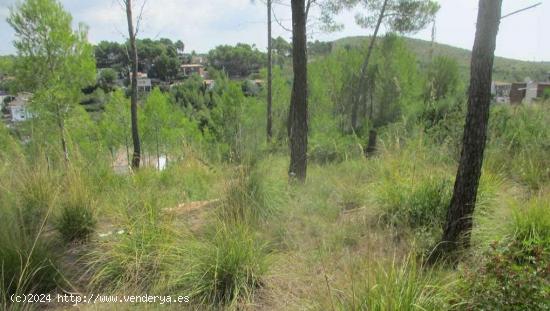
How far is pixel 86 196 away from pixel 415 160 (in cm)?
308

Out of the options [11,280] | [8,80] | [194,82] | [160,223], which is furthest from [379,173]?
[194,82]

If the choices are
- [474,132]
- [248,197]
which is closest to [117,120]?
[248,197]

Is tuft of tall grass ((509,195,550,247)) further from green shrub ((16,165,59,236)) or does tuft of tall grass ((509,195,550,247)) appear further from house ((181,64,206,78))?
house ((181,64,206,78))

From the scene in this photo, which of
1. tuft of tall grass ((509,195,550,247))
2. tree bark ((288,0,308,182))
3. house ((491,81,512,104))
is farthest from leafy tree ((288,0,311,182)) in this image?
house ((491,81,512,104))

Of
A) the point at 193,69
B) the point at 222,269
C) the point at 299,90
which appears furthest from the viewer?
the point at 193,69

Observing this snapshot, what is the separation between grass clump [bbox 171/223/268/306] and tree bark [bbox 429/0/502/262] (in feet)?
4.14

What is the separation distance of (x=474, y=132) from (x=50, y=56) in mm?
13249

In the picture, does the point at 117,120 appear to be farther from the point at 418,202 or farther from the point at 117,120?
the point at 418,202

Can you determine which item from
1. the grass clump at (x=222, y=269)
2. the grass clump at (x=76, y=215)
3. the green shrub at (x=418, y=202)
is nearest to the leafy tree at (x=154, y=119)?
the grass clump at (x=76, y=215)

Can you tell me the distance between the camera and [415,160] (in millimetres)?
3578

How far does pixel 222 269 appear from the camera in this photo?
2.32 metres

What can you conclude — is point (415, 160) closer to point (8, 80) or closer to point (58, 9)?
point (58, 9)

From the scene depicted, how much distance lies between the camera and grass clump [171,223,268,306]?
2268 mm

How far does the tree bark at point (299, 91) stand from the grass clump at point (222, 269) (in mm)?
2219
